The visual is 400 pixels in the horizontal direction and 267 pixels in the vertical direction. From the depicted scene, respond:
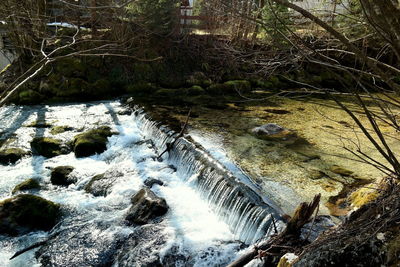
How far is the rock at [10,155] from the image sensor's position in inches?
358

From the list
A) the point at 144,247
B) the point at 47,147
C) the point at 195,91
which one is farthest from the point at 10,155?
the point at 195,91

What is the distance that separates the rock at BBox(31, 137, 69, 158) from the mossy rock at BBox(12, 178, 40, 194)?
1.75 meters

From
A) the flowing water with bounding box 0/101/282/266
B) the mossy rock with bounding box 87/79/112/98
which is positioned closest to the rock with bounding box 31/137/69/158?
the flowing water with bounding box 0/101/282/266

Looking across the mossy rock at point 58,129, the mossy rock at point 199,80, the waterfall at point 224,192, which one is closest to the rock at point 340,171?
the waterfall at point 224,192

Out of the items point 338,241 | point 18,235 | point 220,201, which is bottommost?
point 18,235

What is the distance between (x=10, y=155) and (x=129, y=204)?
14.5ft

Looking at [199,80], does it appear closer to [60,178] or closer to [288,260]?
[60,178]

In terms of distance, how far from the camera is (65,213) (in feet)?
23.0

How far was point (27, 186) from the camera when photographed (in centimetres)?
782

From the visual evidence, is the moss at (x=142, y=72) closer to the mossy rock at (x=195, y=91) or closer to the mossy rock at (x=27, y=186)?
the mossy rock at (x=195, y=91)

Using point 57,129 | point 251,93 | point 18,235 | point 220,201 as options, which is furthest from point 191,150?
A: point 251,93

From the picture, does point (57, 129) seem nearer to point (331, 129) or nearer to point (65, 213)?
point (65, 213)

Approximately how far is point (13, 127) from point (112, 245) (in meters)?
7.76

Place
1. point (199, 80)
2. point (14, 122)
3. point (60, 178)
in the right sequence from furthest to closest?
1. point (199, 80)
2. point (14, 122)
3. point (60, 178)
